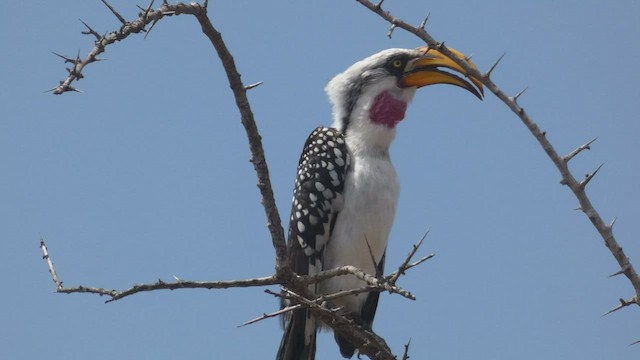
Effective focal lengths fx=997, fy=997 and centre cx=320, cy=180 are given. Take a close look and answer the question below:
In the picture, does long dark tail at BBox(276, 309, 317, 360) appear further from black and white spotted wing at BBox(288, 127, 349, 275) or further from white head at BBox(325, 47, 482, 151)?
white head at BBox(325, 47, 482, 151)

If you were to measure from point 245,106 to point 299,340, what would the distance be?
2.36 metres

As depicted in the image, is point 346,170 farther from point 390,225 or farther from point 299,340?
point 299,340

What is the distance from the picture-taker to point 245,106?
14.7 feet

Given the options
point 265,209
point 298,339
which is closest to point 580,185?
point 265,209

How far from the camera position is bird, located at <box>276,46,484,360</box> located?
6633 mm

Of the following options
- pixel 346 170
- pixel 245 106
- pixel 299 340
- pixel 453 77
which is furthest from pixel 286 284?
pixel 453 77

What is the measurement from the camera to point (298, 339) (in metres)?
6.39

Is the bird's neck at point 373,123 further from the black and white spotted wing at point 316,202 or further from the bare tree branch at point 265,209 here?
the bare tree branch at point 265,209

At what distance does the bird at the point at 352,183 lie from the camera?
663 cm

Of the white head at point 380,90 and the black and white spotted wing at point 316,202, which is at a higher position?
the white head at point 380,90

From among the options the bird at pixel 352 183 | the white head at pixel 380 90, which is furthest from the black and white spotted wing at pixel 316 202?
the white head at pixel 380 90

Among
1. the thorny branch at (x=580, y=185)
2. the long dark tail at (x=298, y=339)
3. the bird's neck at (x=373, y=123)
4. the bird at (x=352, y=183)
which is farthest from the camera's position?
the bird's neck at (x=373, y=123)

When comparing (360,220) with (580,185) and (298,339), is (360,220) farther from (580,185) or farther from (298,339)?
(580,185)

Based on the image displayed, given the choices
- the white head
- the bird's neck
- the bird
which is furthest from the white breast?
the white head
